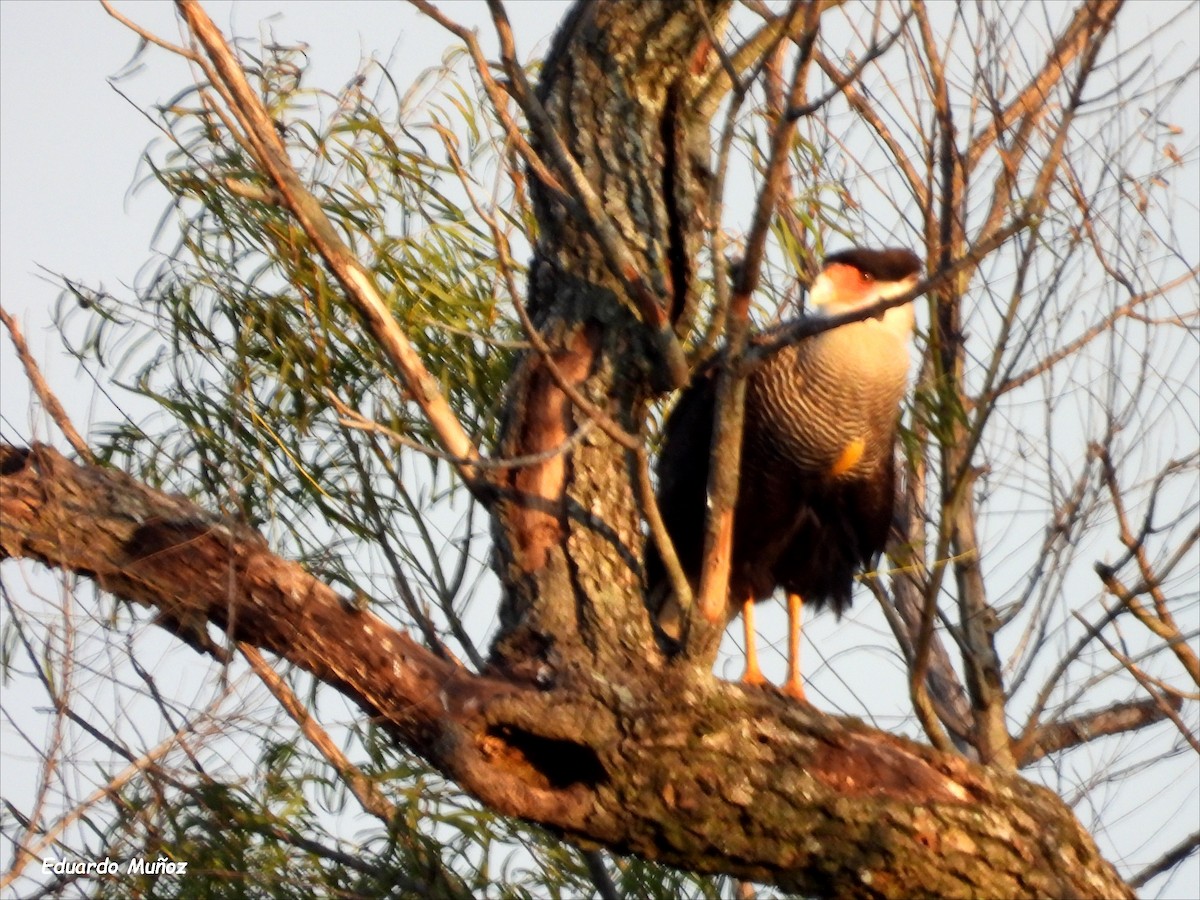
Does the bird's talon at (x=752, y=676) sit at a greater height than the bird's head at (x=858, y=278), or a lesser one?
lesser

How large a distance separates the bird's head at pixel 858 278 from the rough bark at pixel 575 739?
1.08 metres

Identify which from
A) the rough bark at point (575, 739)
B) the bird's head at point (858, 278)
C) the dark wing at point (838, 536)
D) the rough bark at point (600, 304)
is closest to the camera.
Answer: the rough bark at point (575, 739)

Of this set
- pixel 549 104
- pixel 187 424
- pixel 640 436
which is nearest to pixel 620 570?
pixel 640 436

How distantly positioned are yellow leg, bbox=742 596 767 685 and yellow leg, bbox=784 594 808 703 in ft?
0.36

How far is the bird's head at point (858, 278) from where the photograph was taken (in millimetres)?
3508

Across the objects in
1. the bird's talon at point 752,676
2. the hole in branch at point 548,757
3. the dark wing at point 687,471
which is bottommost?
the hole in branch at point 548,757

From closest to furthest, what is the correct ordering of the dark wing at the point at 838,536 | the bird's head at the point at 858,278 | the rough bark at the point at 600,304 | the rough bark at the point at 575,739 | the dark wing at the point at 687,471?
the rough bark at the point at 575,739
the rough bark at the point at 600,304
the bird's head at the point at 858,278
the dark wing at the point at 687,471
the dark wing at the point at 838,536

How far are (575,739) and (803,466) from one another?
1328 millimetres

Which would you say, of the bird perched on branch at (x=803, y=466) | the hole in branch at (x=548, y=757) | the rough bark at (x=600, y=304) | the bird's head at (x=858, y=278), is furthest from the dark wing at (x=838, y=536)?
the hole in branch at (x=548, y=757)

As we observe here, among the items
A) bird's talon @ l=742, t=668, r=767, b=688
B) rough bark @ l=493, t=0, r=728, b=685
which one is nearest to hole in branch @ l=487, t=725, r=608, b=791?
rough bark @ l=493, t=0, r=728, b=685

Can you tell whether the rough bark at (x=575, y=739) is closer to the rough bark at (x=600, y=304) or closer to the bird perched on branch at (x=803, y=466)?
the rough bark at (x=600, y=304)

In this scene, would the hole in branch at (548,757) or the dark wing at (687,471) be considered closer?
the hole in branch at (548,757)

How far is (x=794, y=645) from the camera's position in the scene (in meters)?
3.93

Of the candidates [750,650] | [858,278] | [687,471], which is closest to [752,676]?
[750,650]
